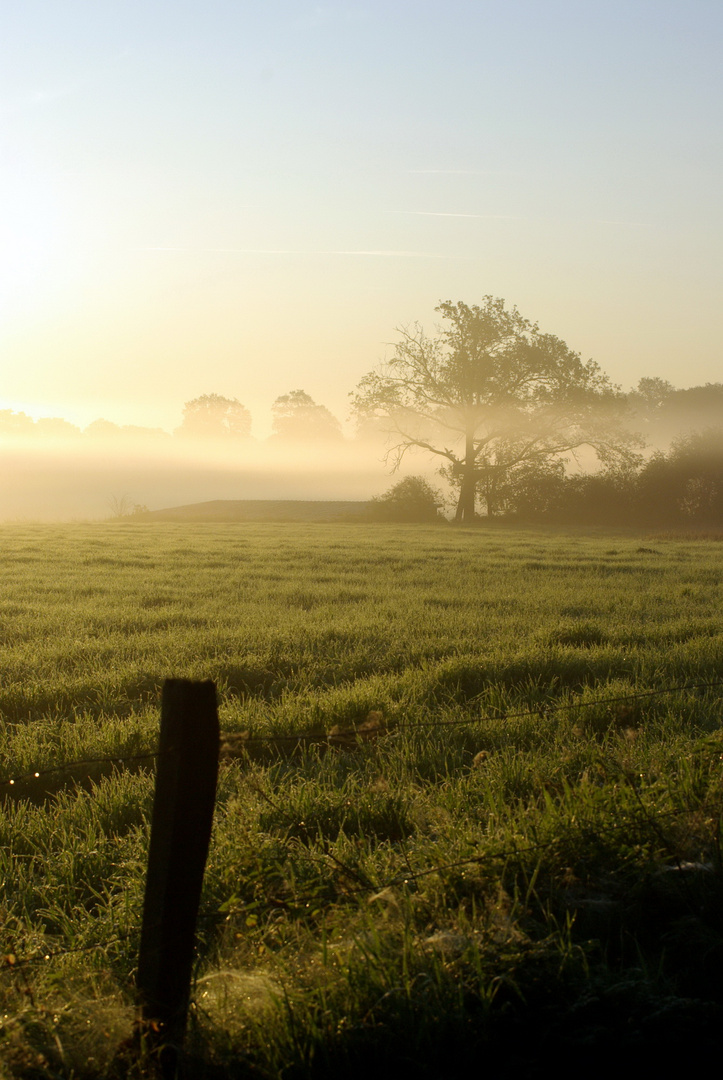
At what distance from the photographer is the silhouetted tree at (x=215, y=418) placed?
90250 mm

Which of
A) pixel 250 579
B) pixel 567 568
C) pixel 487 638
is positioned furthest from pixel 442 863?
pixel 567 568

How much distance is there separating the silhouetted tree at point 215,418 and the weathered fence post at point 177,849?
90.6 meters

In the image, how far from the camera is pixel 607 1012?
2154 mm

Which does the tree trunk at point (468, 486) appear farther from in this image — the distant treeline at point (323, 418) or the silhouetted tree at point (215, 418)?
the silhouetted tree at point (215, 418)

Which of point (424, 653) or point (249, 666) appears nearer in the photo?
point (249, 666)

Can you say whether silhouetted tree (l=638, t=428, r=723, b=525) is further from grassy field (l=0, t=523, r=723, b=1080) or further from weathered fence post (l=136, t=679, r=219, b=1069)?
weathered fence post (l=136, t=679, r=219, b=1069)

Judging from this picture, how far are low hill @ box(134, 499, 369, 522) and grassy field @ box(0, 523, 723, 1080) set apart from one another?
34252 mm

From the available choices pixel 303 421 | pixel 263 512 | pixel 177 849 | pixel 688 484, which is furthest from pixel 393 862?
pixel 303 421

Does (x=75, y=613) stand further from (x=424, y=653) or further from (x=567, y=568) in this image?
(x=567, y=568)

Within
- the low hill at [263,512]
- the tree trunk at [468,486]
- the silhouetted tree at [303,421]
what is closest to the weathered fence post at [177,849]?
the low hill at [263,512]

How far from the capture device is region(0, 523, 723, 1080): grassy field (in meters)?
2.10

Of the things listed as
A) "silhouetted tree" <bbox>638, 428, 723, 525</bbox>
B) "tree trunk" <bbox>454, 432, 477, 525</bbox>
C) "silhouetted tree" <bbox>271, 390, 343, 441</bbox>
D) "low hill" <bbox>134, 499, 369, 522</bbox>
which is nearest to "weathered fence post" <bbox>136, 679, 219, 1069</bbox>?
"silhouetted tree" <bbox>638, 428, 723, 525</bbox>

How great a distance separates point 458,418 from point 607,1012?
39534 mm

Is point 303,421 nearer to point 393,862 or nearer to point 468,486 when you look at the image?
point 468,486
